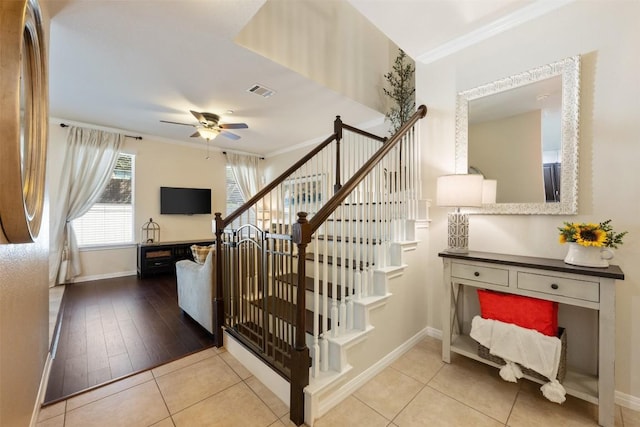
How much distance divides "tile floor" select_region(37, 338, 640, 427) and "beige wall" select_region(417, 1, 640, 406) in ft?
2.12

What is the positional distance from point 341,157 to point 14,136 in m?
2.74

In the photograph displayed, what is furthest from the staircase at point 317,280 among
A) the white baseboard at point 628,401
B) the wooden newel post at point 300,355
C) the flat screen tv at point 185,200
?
the flat screen tv at point 185,200

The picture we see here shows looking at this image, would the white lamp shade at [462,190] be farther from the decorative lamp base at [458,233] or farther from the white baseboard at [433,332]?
the white baseboard at [433,332]

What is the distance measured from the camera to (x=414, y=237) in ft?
7.96

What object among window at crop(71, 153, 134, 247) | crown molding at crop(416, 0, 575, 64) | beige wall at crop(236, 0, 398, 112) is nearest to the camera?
crown molding at crop(416, 0, 575, 64)

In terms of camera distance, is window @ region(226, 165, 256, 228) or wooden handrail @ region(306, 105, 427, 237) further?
window @ region(226, 165, 256, 228)

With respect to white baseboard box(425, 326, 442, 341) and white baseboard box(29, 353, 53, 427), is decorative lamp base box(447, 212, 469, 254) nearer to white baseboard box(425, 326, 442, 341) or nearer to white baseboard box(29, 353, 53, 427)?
white baseboard box(425, 326, 442, 341)

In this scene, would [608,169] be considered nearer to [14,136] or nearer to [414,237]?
[414,237]

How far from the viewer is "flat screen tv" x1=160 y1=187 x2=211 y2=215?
5438mm

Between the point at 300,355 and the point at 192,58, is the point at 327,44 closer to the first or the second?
the point at 192,58

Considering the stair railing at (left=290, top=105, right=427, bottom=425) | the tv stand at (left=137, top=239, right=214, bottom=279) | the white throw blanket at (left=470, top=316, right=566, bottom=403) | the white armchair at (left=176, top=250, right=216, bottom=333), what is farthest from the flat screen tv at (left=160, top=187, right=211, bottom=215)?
the white throw blanket at (left=470, top=316, right=566, bottom=403)

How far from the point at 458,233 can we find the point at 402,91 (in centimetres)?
246

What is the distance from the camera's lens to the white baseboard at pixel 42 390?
1.47 metres

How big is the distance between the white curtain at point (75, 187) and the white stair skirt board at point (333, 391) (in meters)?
5.01
